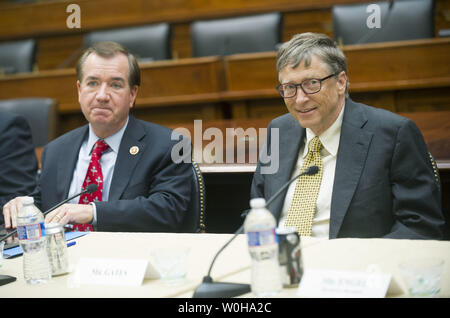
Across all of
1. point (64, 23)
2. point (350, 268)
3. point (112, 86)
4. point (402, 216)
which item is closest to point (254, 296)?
point (350, 268)

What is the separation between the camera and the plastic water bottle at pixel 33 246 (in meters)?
1.29

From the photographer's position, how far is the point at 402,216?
1605 millimetres

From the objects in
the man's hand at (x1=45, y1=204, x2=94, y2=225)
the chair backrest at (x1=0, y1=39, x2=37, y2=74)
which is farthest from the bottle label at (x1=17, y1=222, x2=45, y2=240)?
the chair backrest at (x1=0, y1=39, x2=37, y2=74)

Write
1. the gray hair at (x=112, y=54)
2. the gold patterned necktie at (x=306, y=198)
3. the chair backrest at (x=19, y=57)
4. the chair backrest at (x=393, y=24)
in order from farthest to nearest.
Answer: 1. the chair backrest at (x=19, y=57)
2. the chair backrest at (x=393, y=24)
3. the gray hair at (x=112, y=54)
4. the gold patterned necktie at (x=306, y=198)

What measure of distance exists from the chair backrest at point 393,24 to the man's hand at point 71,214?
2.31m

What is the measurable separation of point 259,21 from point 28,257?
9.61ft

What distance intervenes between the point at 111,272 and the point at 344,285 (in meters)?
0.54

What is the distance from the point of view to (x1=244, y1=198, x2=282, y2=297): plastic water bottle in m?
1.10

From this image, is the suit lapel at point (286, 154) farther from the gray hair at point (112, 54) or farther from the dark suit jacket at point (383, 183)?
the gray hair at point (112, 54)

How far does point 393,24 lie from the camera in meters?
3.48

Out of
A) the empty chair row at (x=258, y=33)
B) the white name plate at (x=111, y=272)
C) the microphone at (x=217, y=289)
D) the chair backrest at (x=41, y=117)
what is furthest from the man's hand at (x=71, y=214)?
the empty chair row at (x=258, y=33)

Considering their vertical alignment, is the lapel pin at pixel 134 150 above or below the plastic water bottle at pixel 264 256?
above

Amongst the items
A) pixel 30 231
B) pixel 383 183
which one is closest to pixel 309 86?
pixel 383 183

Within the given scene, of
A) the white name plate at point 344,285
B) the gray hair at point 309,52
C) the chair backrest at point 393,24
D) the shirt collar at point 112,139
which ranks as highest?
the chair backrest at point 393,24
